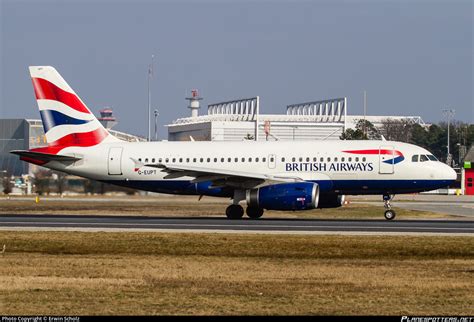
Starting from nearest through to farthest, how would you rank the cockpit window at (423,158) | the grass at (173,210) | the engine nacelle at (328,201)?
the cockpit window at (423,158)
the engine nacelle at (328,201)
the grass at (173,210)

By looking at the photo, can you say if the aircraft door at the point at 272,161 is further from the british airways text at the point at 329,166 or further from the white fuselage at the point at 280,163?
the british airways text at the point at 329,166

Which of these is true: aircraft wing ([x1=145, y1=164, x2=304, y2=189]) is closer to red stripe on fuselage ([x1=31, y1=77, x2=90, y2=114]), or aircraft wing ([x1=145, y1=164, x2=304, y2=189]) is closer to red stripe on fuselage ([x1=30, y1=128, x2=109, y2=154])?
red stripe on fuselage ([x1=30, y1=128, x2=109, y2=154])

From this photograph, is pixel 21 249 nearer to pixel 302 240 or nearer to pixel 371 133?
pixel 302 240

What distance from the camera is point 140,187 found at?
1983 inches

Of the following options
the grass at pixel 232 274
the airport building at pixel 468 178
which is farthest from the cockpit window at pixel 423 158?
the airport building at pixel 468 178

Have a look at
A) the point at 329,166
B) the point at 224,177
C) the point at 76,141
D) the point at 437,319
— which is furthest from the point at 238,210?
the point at 437,319

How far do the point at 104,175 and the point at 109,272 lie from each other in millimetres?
26730

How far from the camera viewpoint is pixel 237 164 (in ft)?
160

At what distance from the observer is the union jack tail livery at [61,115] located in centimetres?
5066

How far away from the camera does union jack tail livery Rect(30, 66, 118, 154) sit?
166ft

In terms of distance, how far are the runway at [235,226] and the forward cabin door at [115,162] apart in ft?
17.4

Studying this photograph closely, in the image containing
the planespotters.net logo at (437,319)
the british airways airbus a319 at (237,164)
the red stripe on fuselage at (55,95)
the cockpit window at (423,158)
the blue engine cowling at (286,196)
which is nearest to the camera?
the planespotters.net logo at (437,319)

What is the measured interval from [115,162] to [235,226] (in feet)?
39.7

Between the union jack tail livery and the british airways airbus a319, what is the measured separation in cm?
5
